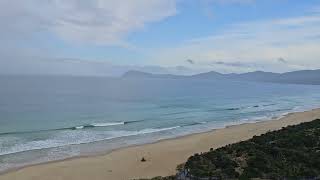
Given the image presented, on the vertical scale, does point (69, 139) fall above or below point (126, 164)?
above

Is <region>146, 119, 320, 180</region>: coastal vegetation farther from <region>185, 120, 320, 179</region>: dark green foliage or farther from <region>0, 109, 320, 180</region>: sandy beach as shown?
<region>0, 109, 320, 180</region>: sandy beach

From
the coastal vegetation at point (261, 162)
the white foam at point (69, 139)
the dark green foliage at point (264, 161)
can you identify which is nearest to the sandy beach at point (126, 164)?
the coastal vegetation at point (261, 162)

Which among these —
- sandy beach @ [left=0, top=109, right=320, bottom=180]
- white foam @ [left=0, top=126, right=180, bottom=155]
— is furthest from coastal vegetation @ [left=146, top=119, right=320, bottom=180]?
white foam @ [left=0, top=126, right=180, bottom=155]

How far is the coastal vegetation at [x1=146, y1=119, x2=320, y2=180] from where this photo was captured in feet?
51.8

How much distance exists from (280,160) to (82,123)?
2749 cm

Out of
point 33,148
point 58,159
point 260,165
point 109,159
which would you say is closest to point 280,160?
point 260,165

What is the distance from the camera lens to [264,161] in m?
16.8

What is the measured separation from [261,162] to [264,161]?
183 millimetres

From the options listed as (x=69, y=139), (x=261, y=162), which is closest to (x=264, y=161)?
(x=261, y=162)

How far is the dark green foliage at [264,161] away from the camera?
15.9 meters

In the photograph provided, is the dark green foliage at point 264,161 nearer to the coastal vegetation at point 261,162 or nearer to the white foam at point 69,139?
the coastal vegetation at point 261,162

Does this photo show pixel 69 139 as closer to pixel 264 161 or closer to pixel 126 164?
pixel 126 164

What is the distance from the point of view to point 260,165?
16453mm

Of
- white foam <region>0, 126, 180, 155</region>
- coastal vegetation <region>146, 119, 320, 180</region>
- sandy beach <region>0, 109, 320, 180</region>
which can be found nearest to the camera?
coastal vegetation <region>146, 119, 320, 180</region>
